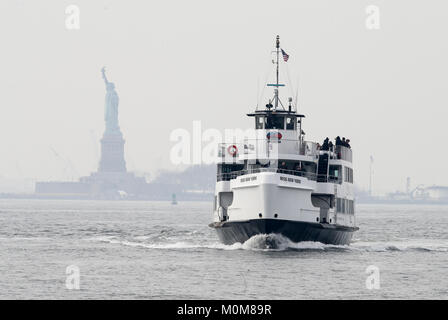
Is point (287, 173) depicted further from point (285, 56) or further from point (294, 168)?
point (285, 56)

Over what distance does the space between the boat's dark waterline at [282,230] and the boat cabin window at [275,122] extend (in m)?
8.24

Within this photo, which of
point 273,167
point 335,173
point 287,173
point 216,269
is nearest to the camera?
point 216,269

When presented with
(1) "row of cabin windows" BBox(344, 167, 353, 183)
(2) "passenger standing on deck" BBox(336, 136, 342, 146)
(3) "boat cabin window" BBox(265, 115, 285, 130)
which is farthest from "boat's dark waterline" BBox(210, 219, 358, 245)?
(3) "boat cabin window" BBox(265, 115, 285, 130)

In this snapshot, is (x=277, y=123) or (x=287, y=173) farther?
(x=277, y=123)

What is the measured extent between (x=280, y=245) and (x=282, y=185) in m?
4.14

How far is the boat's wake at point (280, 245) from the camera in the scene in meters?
63.5

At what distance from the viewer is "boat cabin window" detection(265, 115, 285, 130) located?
70.7 meters

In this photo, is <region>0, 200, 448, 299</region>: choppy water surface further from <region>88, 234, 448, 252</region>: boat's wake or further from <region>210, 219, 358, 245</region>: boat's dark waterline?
<region>210, 219, 358, 245</region>: boat's dark waterline

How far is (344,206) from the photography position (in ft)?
236

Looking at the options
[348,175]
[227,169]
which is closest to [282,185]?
[227,169]

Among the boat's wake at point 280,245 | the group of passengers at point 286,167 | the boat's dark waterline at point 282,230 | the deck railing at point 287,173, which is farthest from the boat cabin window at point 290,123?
the boat's wake at point 280,245
